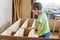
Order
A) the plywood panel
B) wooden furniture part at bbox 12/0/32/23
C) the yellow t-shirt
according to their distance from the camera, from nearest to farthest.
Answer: the yellow t-shirt, wooden furniture part at bbox 12/0/32/23, the plywood panel

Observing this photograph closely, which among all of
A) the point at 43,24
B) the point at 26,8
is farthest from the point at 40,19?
the point at 26,8

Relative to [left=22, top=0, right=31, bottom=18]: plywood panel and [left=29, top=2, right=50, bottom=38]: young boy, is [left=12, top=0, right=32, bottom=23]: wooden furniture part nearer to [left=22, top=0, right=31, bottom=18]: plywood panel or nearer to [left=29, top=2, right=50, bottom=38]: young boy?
[left=22, top=0, right=31, bottom=18]: plywood panel

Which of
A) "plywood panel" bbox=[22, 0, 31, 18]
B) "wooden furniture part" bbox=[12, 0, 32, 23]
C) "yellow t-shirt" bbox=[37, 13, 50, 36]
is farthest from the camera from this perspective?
"plywood panel" bbox=[22, 0, 31, 18]

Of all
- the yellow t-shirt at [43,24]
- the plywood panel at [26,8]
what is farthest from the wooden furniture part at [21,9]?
the yellow t-shirt at [43,24]

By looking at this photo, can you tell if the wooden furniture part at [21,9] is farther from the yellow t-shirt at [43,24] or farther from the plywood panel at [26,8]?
the yellow t-shirt at [43,24]

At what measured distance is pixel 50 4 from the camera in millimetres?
5527

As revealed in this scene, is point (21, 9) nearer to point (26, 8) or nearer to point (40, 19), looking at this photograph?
point (26, 8)

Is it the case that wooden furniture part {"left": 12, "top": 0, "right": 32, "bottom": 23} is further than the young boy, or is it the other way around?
wooden furniture part {"left": 12, "top": 0, "right": 32, "bottom": 23}

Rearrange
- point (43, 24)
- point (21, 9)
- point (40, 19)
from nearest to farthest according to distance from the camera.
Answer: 1. point (40, 19)
2. point (43, 24)
3. point (21, 9)

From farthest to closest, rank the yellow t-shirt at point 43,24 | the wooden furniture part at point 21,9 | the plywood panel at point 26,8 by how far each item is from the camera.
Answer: the plywood panel at point 26,8 < the wooden furniture part at point 21,9 < the yellow t-shirt at point 43,24

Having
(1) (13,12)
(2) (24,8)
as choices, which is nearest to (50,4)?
(2) (24,8)

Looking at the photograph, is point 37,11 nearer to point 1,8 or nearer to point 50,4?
point 1,8

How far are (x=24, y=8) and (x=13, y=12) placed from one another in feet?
1.48

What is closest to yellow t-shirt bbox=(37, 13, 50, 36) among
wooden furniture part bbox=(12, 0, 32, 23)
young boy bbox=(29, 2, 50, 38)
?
young boy bbox=(29, 2, 50, 38)
